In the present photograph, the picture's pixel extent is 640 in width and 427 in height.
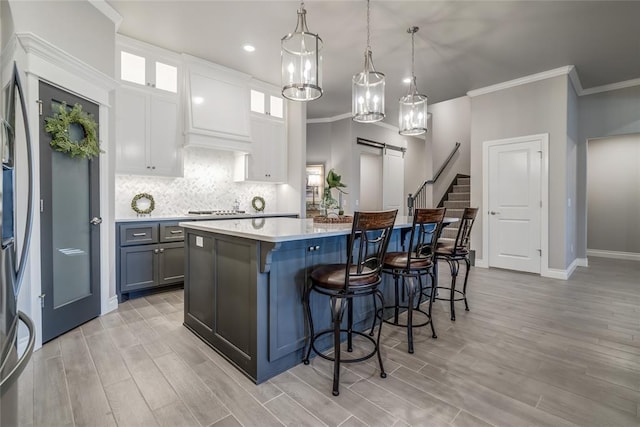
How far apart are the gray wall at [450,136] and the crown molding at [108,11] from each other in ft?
22.4

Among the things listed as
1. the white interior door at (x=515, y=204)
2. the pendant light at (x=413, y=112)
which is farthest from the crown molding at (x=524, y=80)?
the pendant light at (x=413, y=112)

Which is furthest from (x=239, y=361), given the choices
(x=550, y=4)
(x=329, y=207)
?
(x=550, y=4)

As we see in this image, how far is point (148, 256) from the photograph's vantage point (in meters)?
3.71

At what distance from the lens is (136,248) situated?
143 inches

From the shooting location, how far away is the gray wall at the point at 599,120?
5.12 meters

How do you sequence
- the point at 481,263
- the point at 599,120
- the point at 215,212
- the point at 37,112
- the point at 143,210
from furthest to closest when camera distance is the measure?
the point at 481,263
the point at 599,120
the point at 215,212
the point at 143,210
the point at 37,112

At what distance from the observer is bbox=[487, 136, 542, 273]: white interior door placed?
16.1 feet

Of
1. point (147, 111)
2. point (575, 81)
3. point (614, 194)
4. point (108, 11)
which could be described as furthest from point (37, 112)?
point (614, 194)

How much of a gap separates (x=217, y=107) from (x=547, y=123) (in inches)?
198

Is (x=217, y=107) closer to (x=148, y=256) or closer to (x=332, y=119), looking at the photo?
(x=148, y=256)

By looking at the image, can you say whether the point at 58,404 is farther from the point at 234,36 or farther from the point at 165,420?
the point at 234,36

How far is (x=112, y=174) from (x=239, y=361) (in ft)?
8.20

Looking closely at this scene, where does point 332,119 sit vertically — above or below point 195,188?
above

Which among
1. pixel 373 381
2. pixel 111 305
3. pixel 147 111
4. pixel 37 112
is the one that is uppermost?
pixel 147 111
